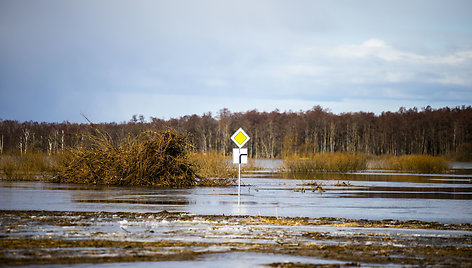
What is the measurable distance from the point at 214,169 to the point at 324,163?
57.1ft

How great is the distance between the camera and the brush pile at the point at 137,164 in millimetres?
33125

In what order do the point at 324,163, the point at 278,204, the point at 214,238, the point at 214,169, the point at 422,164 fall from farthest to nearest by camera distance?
1. the point at 422,164
2. the point at 324,163
3. the point at 214,169
4. the point at 278,204
5. the point at 214,238

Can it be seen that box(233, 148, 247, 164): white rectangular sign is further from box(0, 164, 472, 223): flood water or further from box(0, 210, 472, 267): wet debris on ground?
box(0, 210, 472, 267): wet debris on ground

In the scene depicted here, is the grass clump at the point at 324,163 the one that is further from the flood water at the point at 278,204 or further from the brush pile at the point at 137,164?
the flood water at the point at 278,204

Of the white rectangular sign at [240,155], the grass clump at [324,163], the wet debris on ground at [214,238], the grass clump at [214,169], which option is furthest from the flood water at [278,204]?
the grass clump at [324,163]

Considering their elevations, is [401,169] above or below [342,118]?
below

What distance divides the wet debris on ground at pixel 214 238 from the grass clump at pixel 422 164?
46.3m

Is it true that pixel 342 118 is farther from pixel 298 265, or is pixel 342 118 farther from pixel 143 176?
pixel 298 265

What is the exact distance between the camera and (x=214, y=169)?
3891cm

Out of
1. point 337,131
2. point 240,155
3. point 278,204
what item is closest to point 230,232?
point 278,204

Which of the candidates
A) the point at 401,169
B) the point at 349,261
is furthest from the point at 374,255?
the point at 401,169

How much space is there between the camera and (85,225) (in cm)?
1423

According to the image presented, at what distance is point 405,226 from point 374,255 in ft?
17.2

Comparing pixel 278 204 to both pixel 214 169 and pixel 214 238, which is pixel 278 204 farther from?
pixel 214 169
